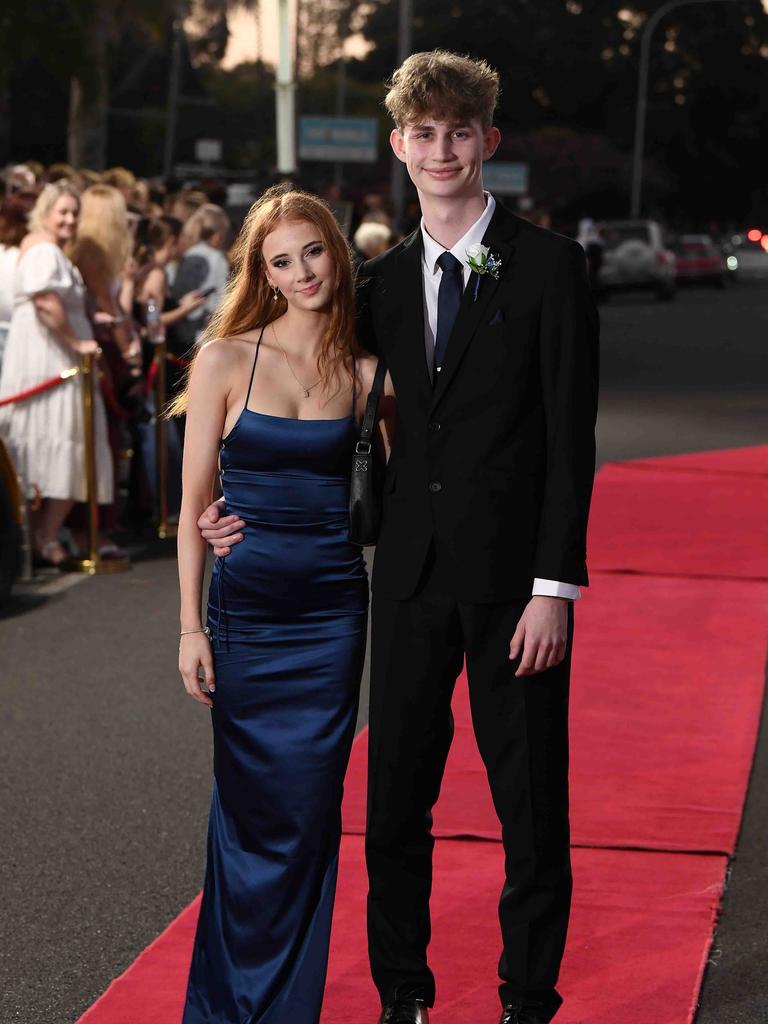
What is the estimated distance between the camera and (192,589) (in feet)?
12.3

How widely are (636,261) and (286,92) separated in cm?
2140

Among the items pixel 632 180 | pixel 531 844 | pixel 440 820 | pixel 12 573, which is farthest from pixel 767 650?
pixel 632 180

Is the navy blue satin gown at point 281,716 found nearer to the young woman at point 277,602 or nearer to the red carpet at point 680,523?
the young woman at point 277,602

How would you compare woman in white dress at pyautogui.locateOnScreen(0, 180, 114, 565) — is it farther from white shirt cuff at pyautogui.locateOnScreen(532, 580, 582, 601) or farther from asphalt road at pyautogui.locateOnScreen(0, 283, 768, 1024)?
white shirt cuff at pyautogui.locateOnScreen(532, 580, 582, 601)

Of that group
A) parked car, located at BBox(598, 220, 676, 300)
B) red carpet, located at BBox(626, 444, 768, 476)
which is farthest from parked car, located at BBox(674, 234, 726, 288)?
red carpet, located at BBox(626, 444, 768, 476)

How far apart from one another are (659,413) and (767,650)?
9.97 metres

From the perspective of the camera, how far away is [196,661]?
3797 mm

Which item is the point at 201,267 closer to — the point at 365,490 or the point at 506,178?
the point at 365,490

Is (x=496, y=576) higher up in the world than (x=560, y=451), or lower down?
lower down

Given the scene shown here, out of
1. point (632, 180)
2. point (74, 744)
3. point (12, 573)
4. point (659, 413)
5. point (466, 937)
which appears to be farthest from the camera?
point (632, 180)

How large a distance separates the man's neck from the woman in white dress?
6074 millimetres

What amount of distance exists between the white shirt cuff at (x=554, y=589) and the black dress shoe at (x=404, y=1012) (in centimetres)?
94

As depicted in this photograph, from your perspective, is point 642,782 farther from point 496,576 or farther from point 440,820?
point 496,576

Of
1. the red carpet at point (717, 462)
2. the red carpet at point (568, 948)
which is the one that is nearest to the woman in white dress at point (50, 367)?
the red carpet at point (568, 948)
